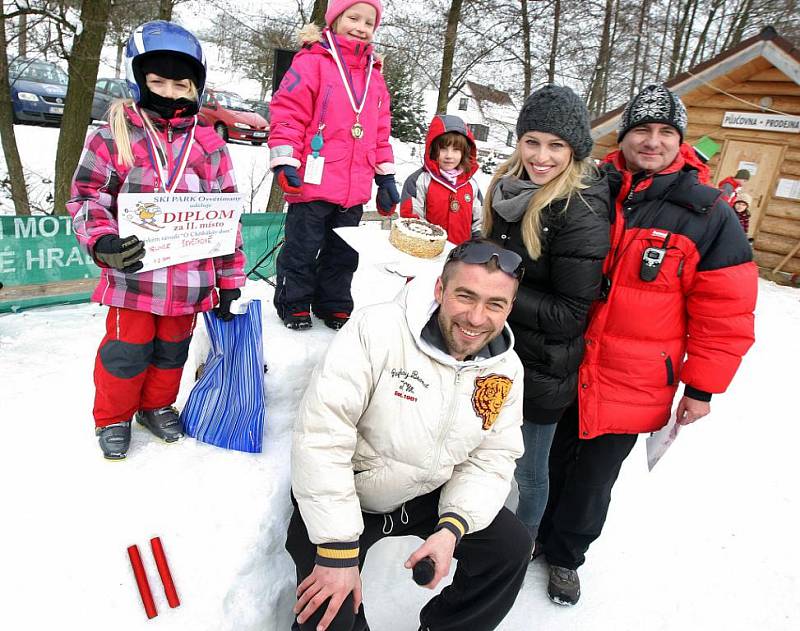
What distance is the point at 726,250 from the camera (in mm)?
2133

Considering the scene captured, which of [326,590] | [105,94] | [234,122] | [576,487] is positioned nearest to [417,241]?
[576,487]

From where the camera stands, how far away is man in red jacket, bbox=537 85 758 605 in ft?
7.03

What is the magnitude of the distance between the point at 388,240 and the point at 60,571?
6.61ft

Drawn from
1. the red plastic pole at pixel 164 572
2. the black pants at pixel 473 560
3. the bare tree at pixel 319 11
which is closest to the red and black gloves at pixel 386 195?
the black pants at pixel 473 560

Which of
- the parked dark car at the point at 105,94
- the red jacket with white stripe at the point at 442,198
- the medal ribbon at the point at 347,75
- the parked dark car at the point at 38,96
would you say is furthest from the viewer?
the parked dark car at the point at 105,94

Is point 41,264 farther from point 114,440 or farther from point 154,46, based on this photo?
point 154,46

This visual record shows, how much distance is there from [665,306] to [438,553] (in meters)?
1.38

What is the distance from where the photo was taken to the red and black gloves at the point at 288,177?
2.84 m

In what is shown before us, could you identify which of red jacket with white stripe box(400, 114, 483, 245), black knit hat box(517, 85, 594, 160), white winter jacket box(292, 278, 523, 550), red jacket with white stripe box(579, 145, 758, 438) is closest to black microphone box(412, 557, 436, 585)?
white winter jacket box(292, 278, 523, 550)

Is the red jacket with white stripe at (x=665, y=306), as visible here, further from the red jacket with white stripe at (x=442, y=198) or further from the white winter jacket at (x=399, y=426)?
the red jacket with white stripe at (x=442, y=198)

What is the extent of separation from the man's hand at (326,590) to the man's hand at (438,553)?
22cm

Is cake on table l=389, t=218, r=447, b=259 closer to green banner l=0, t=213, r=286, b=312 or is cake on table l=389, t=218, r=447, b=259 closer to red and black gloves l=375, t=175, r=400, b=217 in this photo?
red and black gloves l=375, t=175, r=400, b=217

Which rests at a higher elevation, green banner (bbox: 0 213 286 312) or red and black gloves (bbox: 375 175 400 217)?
red and black gloves (bbox: 375 175 400 217)

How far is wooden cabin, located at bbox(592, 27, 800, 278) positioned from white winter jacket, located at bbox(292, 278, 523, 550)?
9.12 metres
